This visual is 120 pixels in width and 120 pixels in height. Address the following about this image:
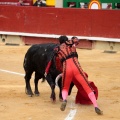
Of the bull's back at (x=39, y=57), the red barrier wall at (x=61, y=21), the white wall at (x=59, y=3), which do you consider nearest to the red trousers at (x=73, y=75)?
the bull's back at (x=39, y=57)

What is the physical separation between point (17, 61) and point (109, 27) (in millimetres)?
3627

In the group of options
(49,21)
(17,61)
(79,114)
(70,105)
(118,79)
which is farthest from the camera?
(49,21)

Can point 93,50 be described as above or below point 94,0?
below

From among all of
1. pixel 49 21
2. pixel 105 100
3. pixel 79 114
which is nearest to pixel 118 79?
pixel 105 100

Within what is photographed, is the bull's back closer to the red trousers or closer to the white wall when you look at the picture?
→ the red trousers

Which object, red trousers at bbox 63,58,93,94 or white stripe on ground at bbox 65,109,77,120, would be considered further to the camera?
red trousers at bbox 63,58,93,94

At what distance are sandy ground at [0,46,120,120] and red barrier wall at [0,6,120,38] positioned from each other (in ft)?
8.70

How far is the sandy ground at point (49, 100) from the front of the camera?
741 cm

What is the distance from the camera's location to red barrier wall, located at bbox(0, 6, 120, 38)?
639 inches

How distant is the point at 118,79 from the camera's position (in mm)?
10859

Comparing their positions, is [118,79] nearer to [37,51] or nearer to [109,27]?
[37,51]

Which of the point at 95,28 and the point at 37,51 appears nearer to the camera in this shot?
the point at 37,51

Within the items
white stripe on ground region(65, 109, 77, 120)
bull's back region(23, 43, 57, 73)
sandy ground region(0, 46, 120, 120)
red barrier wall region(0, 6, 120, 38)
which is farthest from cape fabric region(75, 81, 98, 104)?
red barrier wall region(0, 6, 120, 38)

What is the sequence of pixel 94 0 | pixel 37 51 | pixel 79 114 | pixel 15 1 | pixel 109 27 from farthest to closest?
pixel 15 1
pixel 94 0
pixel 109 27
pixel 37 51
pixel 79 114
